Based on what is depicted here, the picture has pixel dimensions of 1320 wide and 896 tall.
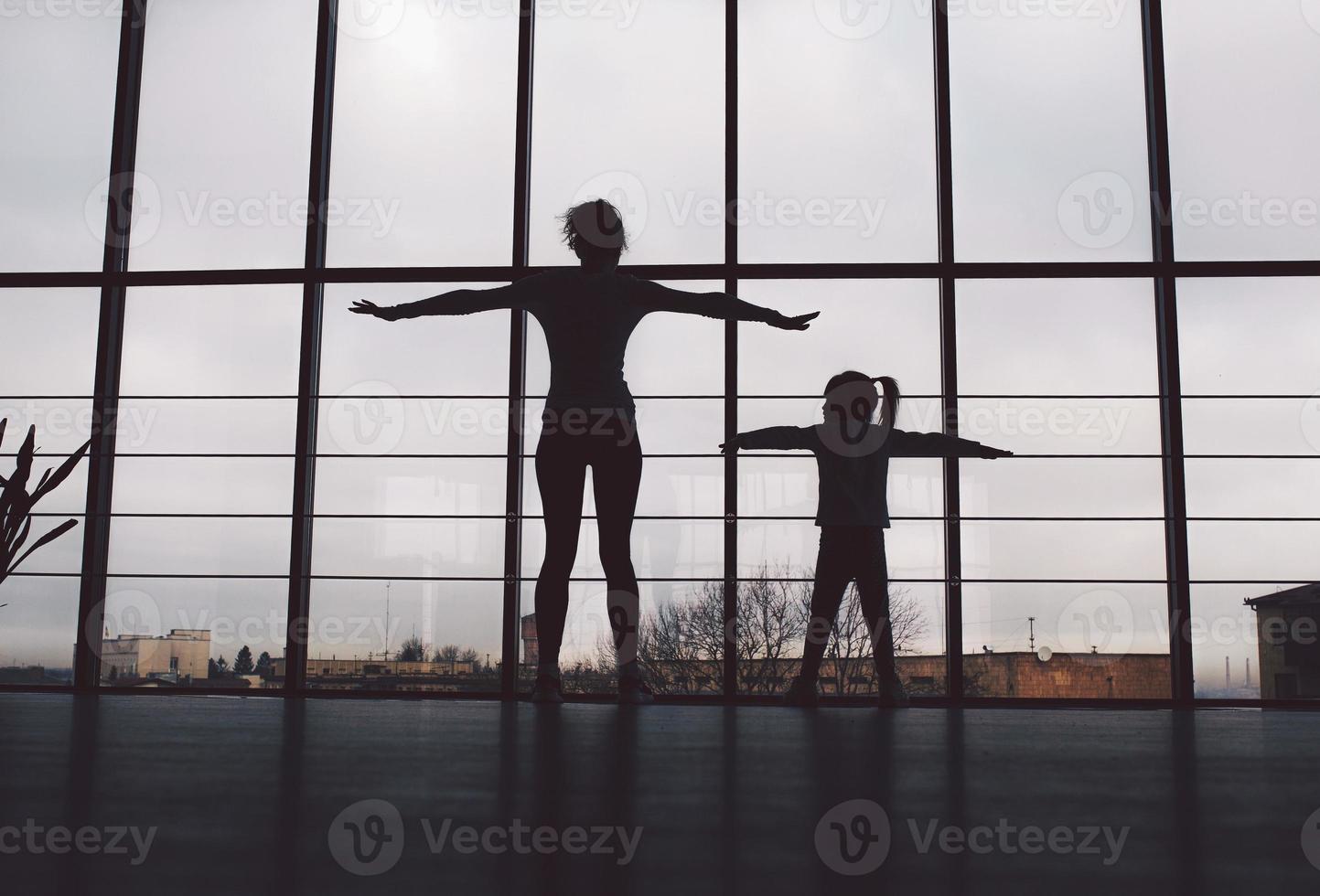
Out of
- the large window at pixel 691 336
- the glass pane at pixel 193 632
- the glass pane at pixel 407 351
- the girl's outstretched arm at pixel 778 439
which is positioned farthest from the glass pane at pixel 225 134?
the girl's outstretched arm at pixel 778 439

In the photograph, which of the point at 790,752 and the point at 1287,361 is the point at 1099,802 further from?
the point at 1287,361

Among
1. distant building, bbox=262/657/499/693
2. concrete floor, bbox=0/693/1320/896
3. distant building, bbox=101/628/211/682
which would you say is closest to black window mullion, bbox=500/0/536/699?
distant building, bbox=262/657/499/693

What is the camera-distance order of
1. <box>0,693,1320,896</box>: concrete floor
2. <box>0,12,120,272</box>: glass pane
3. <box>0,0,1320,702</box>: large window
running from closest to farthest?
1. <box>0,693,1320,896</box>: concrete floor
2. <box>0,0,1320,702</box>: large window
3. <box>0,12,120,272</box>: glass pane

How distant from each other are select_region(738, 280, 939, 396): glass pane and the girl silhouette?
126 centimetres

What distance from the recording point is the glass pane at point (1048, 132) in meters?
4.74

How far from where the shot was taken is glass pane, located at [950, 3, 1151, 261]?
4.74 meters

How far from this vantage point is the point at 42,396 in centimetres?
497

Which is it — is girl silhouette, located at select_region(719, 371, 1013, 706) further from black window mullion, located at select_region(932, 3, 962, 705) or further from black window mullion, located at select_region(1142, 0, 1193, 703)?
black window mullion, located at select_region(1142, 0, 1193, 703)

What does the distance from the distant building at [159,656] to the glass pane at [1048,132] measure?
3563 mm

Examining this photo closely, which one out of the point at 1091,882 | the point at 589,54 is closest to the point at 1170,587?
the point at 589,54

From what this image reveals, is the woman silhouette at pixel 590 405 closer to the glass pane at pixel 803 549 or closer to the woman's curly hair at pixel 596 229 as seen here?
the woman's curly hair at pixel 596 229

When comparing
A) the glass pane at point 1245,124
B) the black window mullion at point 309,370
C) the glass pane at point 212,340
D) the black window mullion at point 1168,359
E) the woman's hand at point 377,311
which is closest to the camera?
the woman's hand at point 377,311

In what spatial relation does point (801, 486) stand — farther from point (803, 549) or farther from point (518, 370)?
point (518, 370)

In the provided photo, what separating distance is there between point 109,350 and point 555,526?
3.07 m
